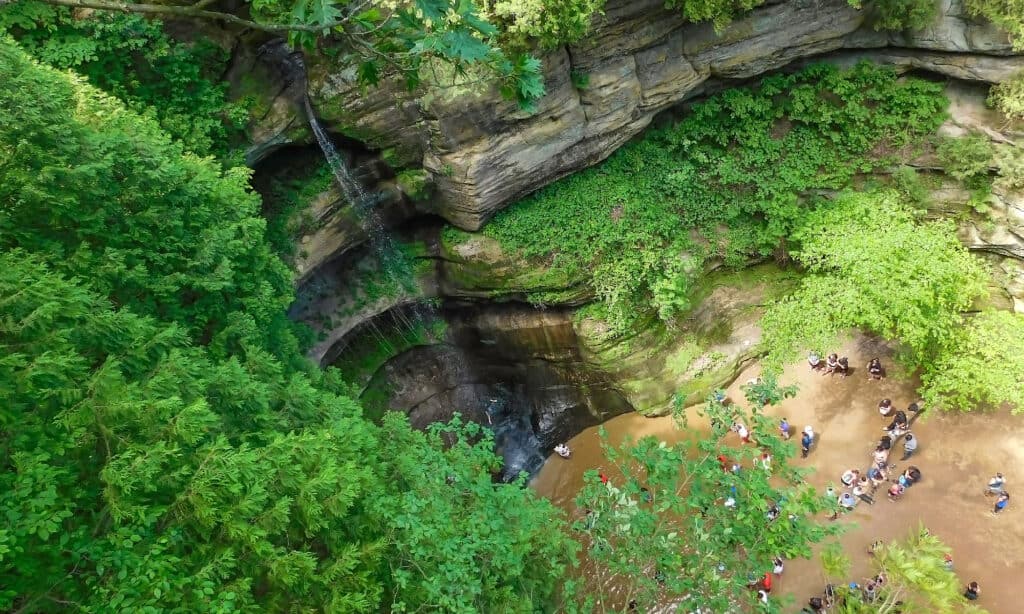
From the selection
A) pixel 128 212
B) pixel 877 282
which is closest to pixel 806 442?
pixel 877 282

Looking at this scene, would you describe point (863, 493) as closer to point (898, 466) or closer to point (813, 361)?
point (898, 466)

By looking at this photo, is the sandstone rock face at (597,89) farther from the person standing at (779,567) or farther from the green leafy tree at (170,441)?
the person standing at (779,567)

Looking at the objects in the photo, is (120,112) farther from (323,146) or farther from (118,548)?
(118,548)

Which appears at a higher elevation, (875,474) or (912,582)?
(912,582)

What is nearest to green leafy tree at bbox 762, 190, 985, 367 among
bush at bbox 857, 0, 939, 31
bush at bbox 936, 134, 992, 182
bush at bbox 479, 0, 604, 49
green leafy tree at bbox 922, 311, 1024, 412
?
green leafy tree at bbox 922, 311, 1024, 412

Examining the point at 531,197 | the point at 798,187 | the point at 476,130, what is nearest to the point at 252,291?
the point at 476,130

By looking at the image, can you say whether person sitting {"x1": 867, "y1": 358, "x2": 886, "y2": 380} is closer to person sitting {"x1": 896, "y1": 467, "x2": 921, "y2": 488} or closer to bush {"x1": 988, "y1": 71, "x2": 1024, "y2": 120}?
person sitting {"x1": 896, "y1": 467, "x2": 921, "y2": 488}

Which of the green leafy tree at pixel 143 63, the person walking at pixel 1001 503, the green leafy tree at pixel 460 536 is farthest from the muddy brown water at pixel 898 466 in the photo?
the green leafy tree at pixel 143 63
